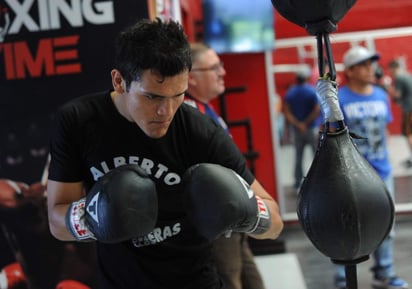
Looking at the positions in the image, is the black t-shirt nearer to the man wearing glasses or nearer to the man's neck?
the man wearing glasses

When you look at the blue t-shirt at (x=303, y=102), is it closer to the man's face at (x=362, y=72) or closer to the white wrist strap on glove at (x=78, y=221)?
the man's face at (x=362, y=72)

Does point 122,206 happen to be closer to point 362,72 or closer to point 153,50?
point 153,50

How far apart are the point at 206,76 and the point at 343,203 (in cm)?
154

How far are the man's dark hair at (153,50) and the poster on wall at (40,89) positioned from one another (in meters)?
0.83

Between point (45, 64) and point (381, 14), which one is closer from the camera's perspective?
point (45, 64)

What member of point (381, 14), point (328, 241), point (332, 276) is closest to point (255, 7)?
point (381, 14)

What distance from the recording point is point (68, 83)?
2.09 meters

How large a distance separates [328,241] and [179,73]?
0.47m

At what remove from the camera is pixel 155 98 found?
3.98ft

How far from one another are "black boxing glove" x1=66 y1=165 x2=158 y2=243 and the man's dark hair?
0.21 m

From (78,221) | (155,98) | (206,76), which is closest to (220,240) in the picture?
(206,76)

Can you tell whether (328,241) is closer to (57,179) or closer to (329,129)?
(329,129)

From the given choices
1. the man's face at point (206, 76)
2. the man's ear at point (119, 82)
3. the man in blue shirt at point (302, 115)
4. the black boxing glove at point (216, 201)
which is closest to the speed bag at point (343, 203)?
the black boxing glove at point (216, 201)

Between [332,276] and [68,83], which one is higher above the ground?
[68,83]
